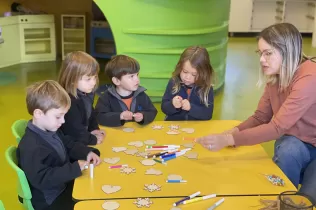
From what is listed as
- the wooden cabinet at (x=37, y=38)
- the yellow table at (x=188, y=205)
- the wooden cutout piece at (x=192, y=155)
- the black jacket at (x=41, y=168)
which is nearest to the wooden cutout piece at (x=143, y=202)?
the yellow table at (x=188, y=205)

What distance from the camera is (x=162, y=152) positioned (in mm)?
1702

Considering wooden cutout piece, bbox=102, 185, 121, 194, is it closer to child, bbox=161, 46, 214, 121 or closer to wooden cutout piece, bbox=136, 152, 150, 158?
wooden cutout piece, bbox=136, 152, 150, 158

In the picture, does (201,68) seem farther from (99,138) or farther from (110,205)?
(110,205)

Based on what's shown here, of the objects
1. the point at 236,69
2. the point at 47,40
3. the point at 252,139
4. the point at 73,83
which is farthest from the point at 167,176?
the point at 47,40

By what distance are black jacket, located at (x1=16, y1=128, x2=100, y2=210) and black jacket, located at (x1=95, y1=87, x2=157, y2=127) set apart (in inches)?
20.0

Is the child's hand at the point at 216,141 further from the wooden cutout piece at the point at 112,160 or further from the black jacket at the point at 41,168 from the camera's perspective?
the black jacket at the point at 41,168

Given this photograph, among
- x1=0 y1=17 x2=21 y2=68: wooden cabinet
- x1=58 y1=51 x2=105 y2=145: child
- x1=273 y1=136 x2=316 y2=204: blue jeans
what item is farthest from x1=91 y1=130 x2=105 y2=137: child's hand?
x1=0 y1=17 x2=21 y2=68: wooden cabinet

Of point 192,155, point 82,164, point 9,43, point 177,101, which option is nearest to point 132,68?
point 177,101

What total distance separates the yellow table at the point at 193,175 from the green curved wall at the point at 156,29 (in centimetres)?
217

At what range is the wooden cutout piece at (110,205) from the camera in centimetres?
128

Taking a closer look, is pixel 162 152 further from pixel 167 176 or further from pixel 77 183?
pixel 77 183

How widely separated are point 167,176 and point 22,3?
17.3ft

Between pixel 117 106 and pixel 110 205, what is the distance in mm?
981

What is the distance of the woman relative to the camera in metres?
1.74
